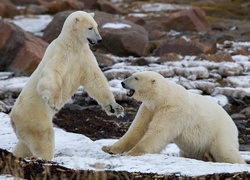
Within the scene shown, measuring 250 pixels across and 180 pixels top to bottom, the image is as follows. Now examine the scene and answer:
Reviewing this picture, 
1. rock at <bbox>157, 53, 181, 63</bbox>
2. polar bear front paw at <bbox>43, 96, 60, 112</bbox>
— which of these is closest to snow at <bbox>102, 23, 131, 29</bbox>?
rock at <bbox>157, 53, 181, 63</bbox>

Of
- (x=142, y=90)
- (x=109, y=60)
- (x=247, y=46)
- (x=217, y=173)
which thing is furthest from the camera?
(x=247, y=46)

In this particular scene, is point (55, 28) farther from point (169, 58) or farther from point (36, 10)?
point (36, 10)

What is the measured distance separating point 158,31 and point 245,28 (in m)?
4.93

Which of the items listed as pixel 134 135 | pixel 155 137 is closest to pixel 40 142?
pixel 134 135

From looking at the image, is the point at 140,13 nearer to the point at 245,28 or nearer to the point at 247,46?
the point at 245,28

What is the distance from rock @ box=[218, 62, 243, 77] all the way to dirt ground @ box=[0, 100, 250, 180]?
2785 millimetres

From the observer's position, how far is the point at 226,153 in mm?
7914

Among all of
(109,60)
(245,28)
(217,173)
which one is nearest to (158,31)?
(245,28)

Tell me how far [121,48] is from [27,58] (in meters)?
4.42

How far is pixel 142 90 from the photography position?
810cm

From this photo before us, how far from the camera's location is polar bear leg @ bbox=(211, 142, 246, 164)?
7875 mm

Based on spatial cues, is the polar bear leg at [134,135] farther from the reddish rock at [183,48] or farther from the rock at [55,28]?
the rock at [55,28]

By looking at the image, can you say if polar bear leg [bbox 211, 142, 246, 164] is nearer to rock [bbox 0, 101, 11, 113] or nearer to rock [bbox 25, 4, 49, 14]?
rock [bbox 0, 101, 11, 113]

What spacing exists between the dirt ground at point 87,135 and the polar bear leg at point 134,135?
6.24ft
